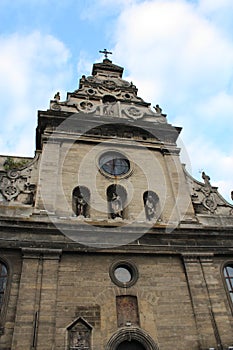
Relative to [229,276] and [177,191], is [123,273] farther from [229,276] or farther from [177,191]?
[177,191]

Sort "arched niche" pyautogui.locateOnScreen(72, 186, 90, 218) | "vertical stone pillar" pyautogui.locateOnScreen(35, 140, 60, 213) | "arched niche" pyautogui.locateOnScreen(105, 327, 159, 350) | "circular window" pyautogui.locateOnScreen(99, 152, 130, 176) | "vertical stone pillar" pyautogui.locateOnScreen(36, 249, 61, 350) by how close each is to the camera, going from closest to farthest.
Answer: "vertical stone pillar" pyautogui.locateOnScreen(36, 249, 61, 350) → "arched niche" pyautogui.locateOnScreen(105, 327, 159, 350) → "vertical stone pillar" pyautogui.locateOnScreen(35, 140, 60, 213) → "arched niche" pyautogui.locateOnScreen(72, 186, 90, 218) → "circular window" pyautogui.locateOnScreen(99, 152, 130, 176)

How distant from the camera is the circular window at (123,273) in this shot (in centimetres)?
1137

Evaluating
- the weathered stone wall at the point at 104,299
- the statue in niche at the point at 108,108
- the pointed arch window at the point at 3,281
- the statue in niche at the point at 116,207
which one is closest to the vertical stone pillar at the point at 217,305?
the weathered stone wall at the point at 104,299

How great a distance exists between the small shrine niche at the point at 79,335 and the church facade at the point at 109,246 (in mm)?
31

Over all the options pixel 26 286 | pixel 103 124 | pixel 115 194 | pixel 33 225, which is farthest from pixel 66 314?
pixel 103 124

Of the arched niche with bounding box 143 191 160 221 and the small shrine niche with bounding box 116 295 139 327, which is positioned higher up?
the arched niche with bounding box 143 191 160 221

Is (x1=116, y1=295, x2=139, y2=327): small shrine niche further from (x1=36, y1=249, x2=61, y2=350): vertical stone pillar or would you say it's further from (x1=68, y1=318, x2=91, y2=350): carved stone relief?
(x1=36, y1=249, x2=61, y2=350): vertical stone pillar

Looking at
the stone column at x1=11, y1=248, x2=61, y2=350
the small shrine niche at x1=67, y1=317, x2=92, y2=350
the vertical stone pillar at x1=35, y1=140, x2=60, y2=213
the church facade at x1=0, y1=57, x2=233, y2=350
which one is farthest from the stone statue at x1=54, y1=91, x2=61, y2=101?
the small shrine niche at x1=67, y1=317, x2=92, y2=350

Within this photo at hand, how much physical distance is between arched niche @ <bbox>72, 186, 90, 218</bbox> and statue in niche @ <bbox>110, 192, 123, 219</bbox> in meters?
1.02

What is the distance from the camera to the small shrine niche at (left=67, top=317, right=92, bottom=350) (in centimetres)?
973

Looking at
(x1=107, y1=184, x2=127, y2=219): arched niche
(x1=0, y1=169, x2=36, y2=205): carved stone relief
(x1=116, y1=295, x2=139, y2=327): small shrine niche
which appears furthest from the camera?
(x1=107, y1=184, x2=127, y2=219): arched niche

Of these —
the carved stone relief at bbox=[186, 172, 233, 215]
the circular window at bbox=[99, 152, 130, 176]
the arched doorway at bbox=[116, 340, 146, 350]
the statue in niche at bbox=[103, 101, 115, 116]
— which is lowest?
the arched doorway at bbox=[116, 340, 146, 350]

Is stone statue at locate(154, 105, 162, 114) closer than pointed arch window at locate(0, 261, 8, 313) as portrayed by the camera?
No

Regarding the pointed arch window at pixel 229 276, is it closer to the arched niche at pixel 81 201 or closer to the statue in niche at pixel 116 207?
the statue in niche at pixel 116 207
